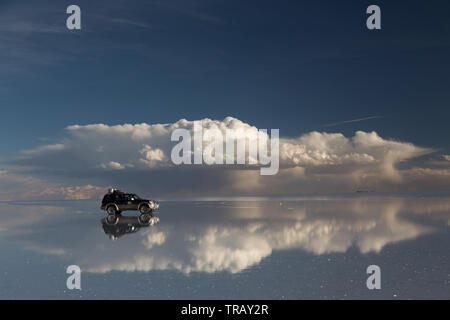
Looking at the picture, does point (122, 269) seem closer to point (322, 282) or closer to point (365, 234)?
point (322, 282)

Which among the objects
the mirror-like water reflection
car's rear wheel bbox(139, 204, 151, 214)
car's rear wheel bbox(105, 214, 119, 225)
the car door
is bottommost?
the mirror-like water reflection

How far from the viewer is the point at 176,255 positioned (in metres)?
14.6

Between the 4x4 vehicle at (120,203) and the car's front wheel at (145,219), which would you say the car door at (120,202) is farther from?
the car's front wheel at (145,219)

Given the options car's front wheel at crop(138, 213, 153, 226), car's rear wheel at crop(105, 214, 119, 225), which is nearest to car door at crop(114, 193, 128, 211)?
car's rear wheel at crop(105, 214, 119, 225)

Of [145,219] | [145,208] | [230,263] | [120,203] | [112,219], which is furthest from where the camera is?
[145,208]

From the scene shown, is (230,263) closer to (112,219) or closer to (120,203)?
(112,219)

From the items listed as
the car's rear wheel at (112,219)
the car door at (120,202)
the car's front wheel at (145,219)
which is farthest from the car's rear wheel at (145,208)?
the car's rear wheel at (112,219)

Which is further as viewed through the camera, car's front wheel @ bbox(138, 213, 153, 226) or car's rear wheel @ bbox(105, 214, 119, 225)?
car's rear wheel @ bbox(105, 214, 119, 225)

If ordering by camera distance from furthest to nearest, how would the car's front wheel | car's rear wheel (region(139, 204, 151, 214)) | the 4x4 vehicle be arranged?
car's rear wheel (region(139, 204, 151, 214)) < the 4x4 vehicle < the car's front wheel

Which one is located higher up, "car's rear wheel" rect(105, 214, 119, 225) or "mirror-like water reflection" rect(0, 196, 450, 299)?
"car's rear wheel" rect(105, 214, 119, 225)

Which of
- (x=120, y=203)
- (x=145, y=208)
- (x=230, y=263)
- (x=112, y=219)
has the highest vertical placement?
(x=120, y=203)

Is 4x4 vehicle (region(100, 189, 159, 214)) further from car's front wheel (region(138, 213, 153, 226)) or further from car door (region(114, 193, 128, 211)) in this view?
car's front wheel (region(138, 213, 153, 226))

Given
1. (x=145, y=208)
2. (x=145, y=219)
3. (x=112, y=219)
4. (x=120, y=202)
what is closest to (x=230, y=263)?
(x=145, y=219)

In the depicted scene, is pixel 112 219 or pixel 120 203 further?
pixel 120 203
